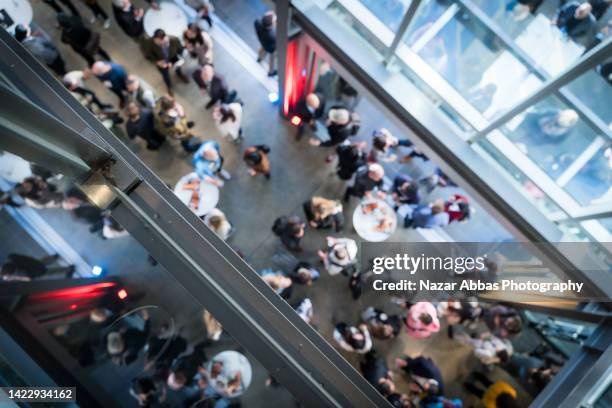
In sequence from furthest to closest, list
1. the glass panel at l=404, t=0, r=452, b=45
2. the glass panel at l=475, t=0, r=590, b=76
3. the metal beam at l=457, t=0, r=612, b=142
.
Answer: the glass panel at l=404, t=0, r=452, b=45, the glass panel at l=475, t=0, r=590, b=76, the metal beam at l=457, t=0, r=612, b=142

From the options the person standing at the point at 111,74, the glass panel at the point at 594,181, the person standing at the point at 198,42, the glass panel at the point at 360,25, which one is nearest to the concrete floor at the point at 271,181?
the person standing at the point at 198,42

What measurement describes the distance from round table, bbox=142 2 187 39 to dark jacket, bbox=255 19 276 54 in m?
1.36

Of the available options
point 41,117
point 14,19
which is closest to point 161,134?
point 14,19

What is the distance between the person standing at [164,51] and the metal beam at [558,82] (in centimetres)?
494

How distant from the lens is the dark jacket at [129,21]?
21.9ft

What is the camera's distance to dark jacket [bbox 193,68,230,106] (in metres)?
6.76

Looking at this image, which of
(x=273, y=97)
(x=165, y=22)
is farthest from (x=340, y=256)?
(x=165, y=22)

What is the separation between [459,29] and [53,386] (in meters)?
5.52

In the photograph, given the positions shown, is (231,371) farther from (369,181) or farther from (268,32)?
(268,32)

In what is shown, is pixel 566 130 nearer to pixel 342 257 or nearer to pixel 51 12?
pixel 342 257

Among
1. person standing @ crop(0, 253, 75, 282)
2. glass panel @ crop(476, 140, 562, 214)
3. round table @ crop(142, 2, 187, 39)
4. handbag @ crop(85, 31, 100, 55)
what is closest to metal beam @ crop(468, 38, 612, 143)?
glass panel @ crop(476, 140, 562, 214)

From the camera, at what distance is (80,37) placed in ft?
22.1

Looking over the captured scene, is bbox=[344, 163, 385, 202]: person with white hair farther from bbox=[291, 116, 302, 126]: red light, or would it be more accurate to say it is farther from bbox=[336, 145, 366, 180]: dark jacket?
bbox=[291, 116, 302, 126]: red light

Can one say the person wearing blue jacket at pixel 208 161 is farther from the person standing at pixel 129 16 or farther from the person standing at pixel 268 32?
the person standing at pixel 129 16
